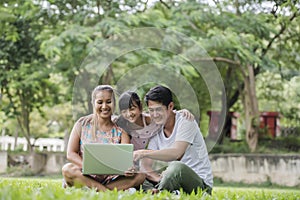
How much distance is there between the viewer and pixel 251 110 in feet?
41.4

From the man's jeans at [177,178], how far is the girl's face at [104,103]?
580 millimetres

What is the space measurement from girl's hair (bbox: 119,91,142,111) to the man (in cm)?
6

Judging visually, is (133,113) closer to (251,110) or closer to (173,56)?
(173,56)

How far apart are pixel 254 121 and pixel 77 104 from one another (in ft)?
28.6

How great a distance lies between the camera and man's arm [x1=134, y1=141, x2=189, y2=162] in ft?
11.4

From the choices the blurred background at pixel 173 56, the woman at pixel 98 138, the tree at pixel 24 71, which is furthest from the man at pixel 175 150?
the tree at pixel 24 71

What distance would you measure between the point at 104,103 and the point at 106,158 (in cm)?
48

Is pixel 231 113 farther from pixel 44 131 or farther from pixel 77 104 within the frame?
pixel 77 104

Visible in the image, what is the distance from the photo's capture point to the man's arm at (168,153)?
348 cm

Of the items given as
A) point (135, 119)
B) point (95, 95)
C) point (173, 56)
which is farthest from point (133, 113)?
point (173, 56)

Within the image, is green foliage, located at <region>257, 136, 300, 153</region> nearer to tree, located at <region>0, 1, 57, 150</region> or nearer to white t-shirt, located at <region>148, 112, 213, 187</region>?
tree, located at <region>0, 1, 57, 150</region>

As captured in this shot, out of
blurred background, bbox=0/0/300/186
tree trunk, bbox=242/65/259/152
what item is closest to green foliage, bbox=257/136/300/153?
blurred background, bbox=0/0/300/186

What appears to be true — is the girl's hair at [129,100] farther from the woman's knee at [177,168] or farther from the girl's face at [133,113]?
the woman's knee at [177,168]

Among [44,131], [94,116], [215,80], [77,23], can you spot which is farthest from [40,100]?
[94,116]
